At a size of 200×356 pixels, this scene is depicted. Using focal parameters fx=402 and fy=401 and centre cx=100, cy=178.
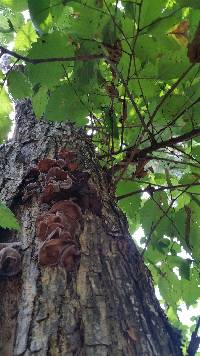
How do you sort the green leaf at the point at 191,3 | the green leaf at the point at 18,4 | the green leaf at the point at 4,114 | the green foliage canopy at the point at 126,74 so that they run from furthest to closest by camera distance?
the green leaf at the point at 4,114 < the green leaf at the point at 18,4 < the green foliage canopy at the point at 126,74 < the green leaf at the point at 191,3

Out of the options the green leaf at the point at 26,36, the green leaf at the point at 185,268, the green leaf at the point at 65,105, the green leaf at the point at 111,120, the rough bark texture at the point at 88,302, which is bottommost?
the rough bark texture at the point at 88,302

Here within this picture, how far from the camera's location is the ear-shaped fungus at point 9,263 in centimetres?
140

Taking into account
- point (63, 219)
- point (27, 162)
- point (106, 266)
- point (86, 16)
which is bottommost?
point (106, 266)

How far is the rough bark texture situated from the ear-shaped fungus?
24 mm

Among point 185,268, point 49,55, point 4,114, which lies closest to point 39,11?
point 49,55

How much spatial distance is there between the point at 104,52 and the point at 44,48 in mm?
191

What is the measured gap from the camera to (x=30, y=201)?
1801 mm

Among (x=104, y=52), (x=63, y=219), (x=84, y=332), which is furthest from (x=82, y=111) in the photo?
(x=84, y=332)

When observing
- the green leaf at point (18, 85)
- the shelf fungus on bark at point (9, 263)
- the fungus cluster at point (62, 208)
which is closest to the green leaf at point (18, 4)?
the green leaf at point (18, 85)

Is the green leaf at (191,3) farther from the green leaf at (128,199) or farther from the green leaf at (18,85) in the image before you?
the green leaf at (128,199)

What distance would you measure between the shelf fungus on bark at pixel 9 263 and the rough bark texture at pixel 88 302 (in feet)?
0.07

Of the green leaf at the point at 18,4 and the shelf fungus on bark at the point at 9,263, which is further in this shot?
the green leaf at the point at 18,4

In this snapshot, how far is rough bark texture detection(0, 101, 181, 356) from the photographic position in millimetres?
1164

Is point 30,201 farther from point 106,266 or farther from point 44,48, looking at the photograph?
point 44,48
